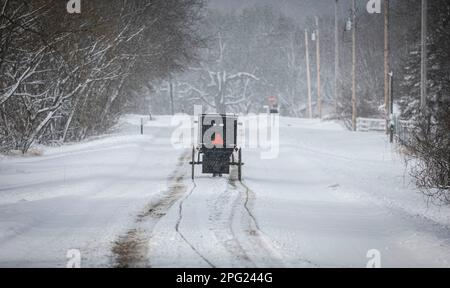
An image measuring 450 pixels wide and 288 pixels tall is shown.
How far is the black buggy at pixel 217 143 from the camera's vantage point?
17.0 metres

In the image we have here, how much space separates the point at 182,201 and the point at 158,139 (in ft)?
62.7

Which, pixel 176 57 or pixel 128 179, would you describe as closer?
pixel 128 179

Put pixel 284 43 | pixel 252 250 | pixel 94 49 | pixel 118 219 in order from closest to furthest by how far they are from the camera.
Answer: pixel 252 250
pixel 118 219
pixel 94 49
pixel 284 43

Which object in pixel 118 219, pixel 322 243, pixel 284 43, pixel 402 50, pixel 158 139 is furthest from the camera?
pixel 284 43

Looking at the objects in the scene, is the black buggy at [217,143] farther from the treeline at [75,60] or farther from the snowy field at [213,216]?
the treeline at [75,60]

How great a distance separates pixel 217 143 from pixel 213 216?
5.93m

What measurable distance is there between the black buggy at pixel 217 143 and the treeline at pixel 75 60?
472cm

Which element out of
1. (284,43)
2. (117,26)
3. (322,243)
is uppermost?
(284,43)

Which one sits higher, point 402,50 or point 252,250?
point 402,50

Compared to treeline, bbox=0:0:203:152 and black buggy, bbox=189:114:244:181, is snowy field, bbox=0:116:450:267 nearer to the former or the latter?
black buggy, bbox=189:114:244:181

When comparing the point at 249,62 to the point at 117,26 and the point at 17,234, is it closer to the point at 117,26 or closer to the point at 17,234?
the point at 117,26

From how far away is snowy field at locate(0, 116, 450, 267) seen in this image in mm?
8375

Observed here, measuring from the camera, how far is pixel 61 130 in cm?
2912

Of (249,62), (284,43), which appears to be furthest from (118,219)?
(284,43)
